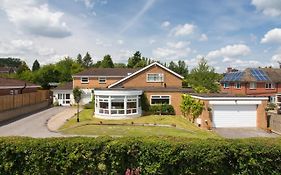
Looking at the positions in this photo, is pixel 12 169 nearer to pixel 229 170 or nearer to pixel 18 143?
pixel 18 143

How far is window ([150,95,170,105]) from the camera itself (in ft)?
115

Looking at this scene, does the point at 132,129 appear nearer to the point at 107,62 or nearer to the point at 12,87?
the point at 12,87

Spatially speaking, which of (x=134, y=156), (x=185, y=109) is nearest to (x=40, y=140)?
(x=134, y=156)

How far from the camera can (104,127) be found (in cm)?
2594

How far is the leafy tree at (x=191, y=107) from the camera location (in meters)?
28.3

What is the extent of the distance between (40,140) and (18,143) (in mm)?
756

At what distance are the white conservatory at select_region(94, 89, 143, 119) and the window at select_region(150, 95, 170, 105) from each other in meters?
3.96

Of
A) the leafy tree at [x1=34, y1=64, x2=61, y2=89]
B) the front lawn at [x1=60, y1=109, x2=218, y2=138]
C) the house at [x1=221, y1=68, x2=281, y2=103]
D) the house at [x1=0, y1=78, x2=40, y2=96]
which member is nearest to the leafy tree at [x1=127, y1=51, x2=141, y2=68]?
the leafy tree at [x1=34, y1=64, x2=61, y2=89]

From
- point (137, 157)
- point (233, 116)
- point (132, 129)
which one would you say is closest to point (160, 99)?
point (233, 116)

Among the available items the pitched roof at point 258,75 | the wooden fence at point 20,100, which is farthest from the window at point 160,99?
the pitched roof at point 258,75

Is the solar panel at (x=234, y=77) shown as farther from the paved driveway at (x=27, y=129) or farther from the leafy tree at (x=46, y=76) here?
the leafy tree at (x=46, y=76)

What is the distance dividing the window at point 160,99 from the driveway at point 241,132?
31.9 ft

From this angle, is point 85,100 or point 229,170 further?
point 85,100

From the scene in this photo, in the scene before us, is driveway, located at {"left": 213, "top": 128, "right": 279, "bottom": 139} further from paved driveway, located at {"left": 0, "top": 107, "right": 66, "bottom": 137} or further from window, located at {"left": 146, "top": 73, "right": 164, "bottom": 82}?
window, located at {"left": 146, "top": 73, "right": 164, "bottom": 82}
